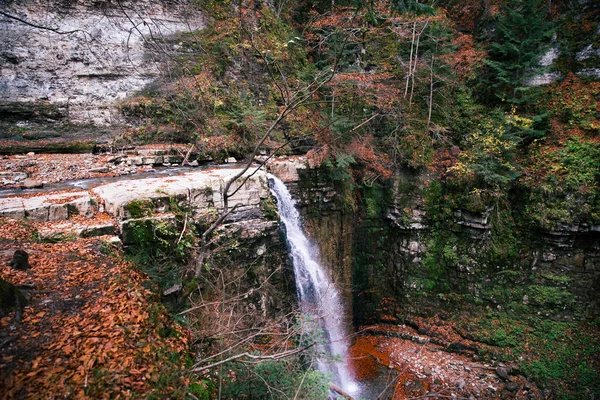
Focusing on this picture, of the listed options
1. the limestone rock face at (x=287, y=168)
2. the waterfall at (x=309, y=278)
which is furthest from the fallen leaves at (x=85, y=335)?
the limestone rock face at (x=287, y=168)

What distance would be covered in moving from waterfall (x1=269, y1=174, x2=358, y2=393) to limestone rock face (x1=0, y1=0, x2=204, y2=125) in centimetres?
657

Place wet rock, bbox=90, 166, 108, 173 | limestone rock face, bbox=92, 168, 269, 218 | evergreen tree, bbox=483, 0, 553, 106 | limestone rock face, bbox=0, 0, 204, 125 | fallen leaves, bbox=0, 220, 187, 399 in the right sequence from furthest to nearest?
evergreen tree, bbox=483, 0, 553, 106 → limestone rock face, bbox=0, 0, 204, 125 → wet rock, bbox=90, 166, 108, 173 → limestone rock face, bbox=92, 168, 269, 218 → fallen leaves, bbox=0, 220, 187, 399

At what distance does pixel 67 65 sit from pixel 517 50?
1703cm

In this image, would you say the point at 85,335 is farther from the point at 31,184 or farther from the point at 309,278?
the point at 309,278

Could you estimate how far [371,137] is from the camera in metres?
11.4

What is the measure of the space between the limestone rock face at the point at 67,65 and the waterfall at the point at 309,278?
6.57 meters

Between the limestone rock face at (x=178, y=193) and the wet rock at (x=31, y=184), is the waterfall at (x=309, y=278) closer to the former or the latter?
the limestone rock face at (x=178, y=193)

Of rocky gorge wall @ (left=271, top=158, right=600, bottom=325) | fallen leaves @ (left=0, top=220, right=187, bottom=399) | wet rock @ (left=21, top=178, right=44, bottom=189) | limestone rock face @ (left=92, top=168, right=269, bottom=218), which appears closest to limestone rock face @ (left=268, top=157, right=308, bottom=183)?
rocky gorge wall @ (left=271, top=158, right=600, bottom=325)

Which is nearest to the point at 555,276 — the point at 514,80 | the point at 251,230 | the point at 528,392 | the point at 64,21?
the point at 528,392

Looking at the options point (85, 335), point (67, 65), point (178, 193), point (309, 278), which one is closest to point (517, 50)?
point (309, 278)

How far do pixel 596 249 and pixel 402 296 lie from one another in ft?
22.3

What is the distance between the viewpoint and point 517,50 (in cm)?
1043

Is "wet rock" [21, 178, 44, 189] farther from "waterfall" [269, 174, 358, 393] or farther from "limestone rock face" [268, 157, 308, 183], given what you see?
"limestone rock face" [268, 157, 308, 183]

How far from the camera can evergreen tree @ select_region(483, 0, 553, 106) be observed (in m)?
10.4
